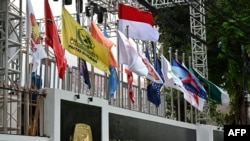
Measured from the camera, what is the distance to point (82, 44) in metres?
12.7

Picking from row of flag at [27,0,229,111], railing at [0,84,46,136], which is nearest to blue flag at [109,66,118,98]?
row of flag at [27,0,229,111]

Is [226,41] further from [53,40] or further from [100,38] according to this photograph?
[53,40]

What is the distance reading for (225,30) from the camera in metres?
23.0

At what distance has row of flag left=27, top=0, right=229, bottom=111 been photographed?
12129 mm

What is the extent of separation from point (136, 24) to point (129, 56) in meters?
1.66

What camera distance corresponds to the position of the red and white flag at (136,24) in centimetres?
1611

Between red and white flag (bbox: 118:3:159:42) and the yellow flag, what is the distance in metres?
2.49

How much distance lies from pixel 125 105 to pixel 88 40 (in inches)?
176

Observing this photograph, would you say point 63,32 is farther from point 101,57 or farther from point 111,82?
point 111,82

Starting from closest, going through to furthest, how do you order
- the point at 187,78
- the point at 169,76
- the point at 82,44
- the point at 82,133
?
the point at 82,133
the point at 82,44
the point at 169,76
the point at 187,78

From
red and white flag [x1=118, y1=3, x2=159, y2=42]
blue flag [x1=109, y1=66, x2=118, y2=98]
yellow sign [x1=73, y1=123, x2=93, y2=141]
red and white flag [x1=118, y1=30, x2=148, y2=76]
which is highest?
red and white flag [x1=118, y1=3, x2=159, y2=42]

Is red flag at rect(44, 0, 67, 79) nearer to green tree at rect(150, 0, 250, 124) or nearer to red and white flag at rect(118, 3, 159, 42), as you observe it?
red and white flag at rect(118, 3, 159, 42)

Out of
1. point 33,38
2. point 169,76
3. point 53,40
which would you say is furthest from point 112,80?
point 53,40

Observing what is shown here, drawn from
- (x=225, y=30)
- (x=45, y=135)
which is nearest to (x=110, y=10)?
(x=225, y=30)
